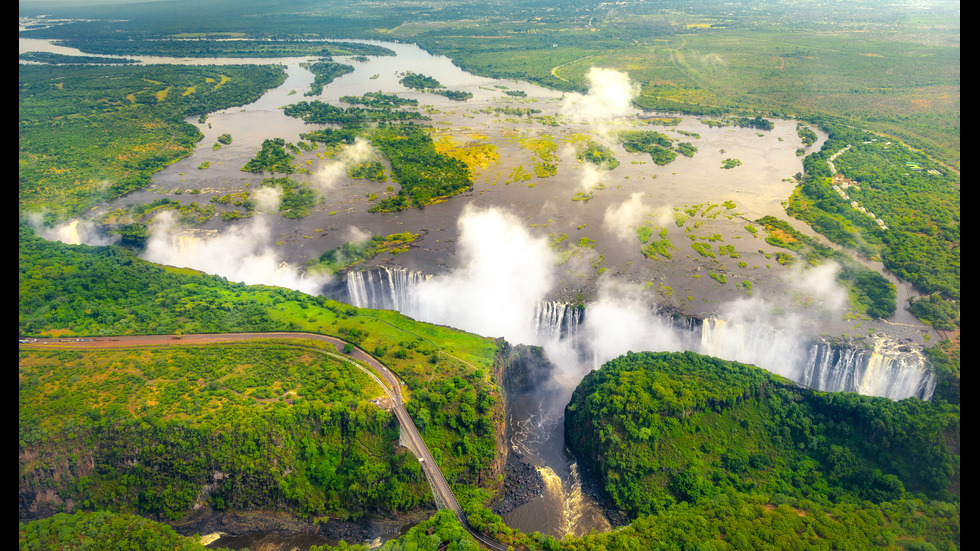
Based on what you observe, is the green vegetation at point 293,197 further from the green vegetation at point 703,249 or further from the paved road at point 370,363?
the green vegetation at point 703,249

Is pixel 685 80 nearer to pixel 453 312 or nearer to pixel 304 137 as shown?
pixel 304 137

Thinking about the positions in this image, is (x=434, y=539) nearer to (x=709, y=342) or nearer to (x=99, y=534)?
(x=99, y=534)

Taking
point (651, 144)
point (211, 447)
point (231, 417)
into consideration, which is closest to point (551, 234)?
point (651, 144)

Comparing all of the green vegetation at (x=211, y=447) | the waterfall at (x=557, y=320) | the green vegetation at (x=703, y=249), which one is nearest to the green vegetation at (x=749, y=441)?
the waterfall at (x=557, y=320)

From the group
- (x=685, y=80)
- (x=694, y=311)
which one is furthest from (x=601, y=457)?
(x=685, y=80)

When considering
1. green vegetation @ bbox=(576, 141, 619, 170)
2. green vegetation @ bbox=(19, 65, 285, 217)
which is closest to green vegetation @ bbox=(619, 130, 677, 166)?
green vegetation @ bbox=(576, 141, 619, 170)

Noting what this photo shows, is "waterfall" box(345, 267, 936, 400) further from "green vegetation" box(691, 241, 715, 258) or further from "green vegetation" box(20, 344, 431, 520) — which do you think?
"green vegetation" box(20, 344, 431, 520)

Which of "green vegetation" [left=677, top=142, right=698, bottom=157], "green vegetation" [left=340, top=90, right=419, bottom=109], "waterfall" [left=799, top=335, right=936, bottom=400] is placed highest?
"green vegetation" [left=340, top=90, right=419, bottom=109]
